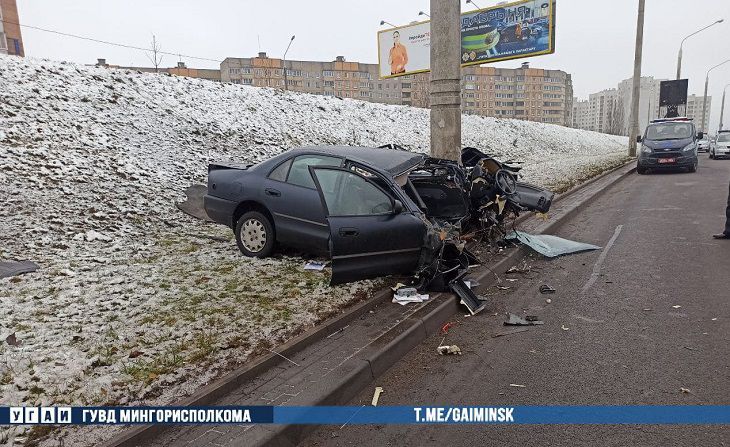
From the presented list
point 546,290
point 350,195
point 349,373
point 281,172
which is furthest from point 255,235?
point 546,290

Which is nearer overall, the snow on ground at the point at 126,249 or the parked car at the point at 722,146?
the snow on ground at the point at 126,249

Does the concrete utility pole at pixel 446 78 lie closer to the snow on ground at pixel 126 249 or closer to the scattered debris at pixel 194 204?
the snow on ground at pixel 126 249

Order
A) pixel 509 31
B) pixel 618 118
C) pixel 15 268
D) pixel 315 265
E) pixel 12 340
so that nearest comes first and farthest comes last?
pixel 12 340
pixel 15 268
pixel 315 265
pixel 509 31
pixel 618 118

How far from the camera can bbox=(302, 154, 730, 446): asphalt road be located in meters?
2.69

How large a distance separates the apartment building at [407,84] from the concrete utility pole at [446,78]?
7843 centimetres

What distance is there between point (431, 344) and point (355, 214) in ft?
5.00

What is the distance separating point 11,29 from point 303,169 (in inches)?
Result: 2329

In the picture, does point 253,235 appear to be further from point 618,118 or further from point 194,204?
point 618,118

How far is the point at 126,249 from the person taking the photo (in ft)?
20.2

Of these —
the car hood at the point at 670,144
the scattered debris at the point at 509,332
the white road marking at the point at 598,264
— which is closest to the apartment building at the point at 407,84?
the car hood at the point at 670,144

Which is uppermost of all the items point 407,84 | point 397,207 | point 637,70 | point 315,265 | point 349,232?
point 407,84

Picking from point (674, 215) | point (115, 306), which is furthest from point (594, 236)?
point (115, 306)

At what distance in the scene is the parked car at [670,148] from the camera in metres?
16.2

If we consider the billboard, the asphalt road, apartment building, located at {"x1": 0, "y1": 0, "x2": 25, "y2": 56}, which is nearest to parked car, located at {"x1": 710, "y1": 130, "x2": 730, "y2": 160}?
the billboard
